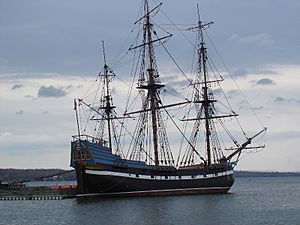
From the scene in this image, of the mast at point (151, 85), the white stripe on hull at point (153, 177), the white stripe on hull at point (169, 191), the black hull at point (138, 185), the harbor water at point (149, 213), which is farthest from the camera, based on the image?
the mast at point (151, 85)

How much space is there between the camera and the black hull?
255 ft

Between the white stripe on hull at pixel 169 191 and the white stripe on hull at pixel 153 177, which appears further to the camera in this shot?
the white stripe on hull at pixel 169 191

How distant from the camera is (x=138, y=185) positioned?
81.1 meters

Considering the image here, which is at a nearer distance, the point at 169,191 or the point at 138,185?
the point at 138,185

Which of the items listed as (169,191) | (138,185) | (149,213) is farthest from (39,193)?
(149,213)

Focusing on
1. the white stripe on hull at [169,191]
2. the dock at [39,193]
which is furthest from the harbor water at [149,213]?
the dock at [39,193]

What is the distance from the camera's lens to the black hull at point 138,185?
7788cm

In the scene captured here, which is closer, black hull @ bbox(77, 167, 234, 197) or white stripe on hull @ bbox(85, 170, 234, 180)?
white stripe on hull @ bbox(85, 170, 234, 180)

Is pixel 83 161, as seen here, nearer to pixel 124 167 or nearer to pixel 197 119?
pixel 124 167

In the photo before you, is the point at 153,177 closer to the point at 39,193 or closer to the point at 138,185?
the point at 138,185

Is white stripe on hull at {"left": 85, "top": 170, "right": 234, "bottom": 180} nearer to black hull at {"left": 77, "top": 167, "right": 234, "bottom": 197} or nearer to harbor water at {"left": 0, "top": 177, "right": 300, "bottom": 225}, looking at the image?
black hull at {"left": 77, "top": 167, "right": 234, "bottom": 197}

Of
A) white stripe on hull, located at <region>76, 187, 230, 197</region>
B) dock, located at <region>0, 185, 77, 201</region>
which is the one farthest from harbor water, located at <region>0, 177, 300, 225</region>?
dock, located at <region>0, 185, 77, 201</region>

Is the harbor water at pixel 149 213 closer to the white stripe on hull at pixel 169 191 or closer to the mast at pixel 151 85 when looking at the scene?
the white stripe on hull at pixel 169 191

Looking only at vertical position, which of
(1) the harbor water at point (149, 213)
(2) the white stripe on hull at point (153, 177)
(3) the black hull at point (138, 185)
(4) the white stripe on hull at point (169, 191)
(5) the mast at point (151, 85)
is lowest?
(1) the harbor water at point (149, 213)
